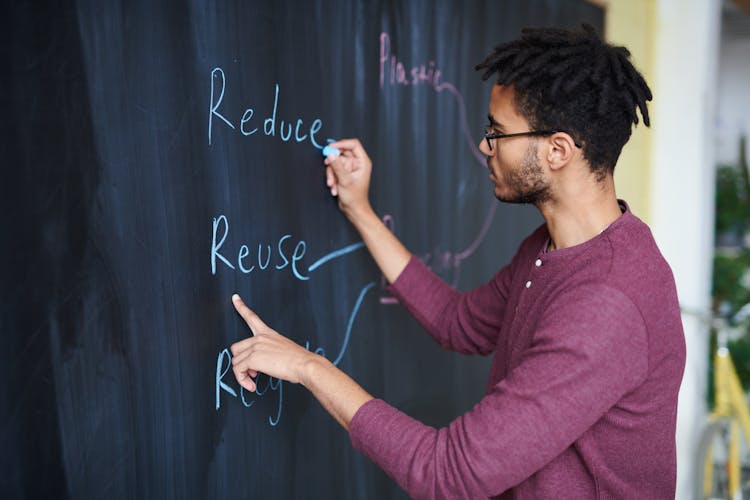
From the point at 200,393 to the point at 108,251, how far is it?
279 millimetres

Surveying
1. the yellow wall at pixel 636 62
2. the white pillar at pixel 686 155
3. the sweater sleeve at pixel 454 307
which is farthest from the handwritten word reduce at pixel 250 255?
the white pillar at pixel 686 155

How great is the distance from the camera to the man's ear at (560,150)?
1106 mm

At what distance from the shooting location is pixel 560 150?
112 cm

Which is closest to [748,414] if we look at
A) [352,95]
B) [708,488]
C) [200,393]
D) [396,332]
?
[708,488]

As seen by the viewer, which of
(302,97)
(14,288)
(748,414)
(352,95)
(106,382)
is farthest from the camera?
(748,414)

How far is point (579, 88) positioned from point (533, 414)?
0.50 metres

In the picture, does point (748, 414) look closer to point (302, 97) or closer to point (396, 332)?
point (396, 332)

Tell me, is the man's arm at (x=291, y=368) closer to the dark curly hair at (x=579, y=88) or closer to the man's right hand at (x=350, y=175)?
the man's right hand at (x=350, y=175)

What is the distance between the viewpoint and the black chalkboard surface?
87cm

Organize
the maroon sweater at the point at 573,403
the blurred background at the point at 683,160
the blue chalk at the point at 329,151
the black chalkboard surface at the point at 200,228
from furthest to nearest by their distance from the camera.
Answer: the blurred background at the point at 683,160, the blue chalk at the point at 329,151, the maroon sweater at the point at 573,403, the black chalkboard surface at the point at 200,228

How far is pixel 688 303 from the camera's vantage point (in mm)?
3025

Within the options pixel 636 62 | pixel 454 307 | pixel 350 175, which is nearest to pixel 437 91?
pixel 350 175

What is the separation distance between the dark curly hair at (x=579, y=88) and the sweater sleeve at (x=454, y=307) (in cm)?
39

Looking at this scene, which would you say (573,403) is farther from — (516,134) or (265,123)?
(265,123)
